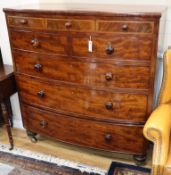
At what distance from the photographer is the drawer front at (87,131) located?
1766mm

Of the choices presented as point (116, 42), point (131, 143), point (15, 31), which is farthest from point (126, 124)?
point (15, 31)

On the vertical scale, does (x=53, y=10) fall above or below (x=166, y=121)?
above

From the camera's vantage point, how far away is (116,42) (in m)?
1.50

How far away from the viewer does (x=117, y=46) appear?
1508mm

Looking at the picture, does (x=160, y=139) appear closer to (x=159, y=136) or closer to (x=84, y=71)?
(x=159, y=136)

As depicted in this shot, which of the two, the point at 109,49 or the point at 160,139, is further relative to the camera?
the point at 109,49

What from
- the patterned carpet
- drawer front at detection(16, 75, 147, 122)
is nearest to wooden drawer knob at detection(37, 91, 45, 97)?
drawer front at detection(16, 75, 147, 122)

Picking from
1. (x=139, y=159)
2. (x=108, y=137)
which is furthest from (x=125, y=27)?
(x=139, y=159)

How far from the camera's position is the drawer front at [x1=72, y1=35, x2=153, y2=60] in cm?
146

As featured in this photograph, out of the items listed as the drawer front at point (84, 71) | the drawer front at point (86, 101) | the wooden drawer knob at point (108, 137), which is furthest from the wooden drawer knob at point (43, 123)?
the wooden drawer knob at point (108, 137)

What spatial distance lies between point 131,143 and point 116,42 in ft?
2.50

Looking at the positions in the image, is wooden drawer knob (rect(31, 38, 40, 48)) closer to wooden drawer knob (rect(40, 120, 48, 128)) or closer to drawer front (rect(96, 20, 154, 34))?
drawer front (rect(96, 20, 154, 34))

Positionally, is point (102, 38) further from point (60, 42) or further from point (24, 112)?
point (24, 112)

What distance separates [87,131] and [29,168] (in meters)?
0.57
